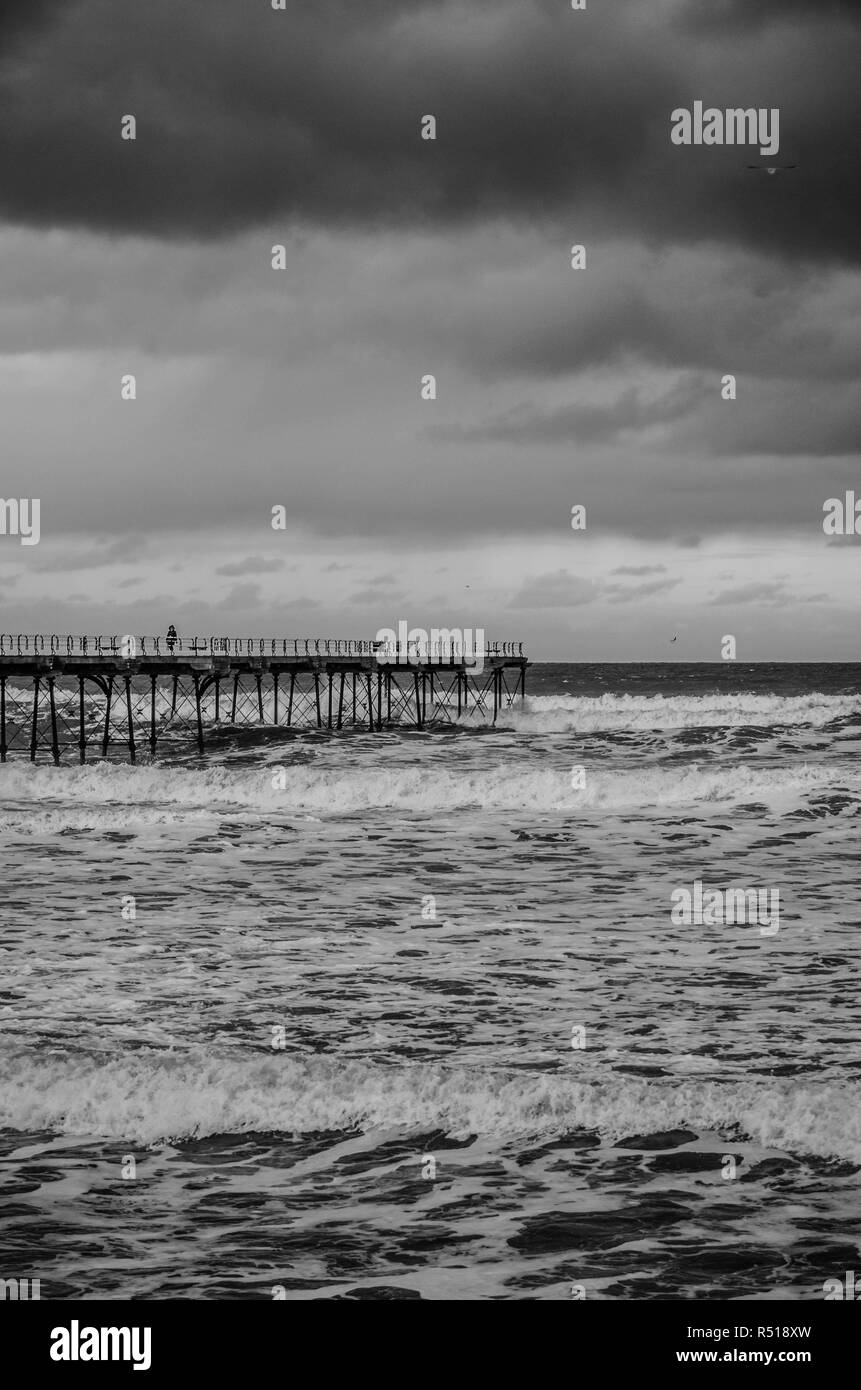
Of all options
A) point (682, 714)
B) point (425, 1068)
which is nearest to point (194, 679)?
point (682, 714)

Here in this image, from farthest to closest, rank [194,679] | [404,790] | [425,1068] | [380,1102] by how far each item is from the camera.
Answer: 1. [194,679]
2. [404,790]
3. [425,1068]
4. [380,1102]

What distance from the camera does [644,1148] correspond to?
940 cm

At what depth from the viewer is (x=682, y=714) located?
81.9 m

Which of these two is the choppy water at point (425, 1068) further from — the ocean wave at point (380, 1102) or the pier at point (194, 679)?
the pier at point (194, 679)

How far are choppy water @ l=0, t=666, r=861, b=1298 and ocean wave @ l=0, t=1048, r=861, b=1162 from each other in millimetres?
25

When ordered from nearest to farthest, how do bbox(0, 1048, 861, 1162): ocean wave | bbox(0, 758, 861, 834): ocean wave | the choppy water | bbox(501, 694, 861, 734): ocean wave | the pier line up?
the choppy water, bbox(0, 1048, 861, 1162): ocean wave, bbox(0, 758, 861, 834): ocean wave, the pier, bbox(501, 694, 861, 734): ocean wave

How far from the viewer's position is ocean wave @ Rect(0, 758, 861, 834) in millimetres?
34406

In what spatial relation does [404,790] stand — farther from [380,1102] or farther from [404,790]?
[380,1102]

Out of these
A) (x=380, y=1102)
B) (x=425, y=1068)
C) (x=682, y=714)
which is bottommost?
(x=380, y=1102)

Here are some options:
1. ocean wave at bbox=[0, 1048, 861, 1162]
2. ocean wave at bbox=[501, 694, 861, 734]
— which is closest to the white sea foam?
ocean wave at bbox=[0, 1048, 861, 1162]

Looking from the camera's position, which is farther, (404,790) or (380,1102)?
(404,790)

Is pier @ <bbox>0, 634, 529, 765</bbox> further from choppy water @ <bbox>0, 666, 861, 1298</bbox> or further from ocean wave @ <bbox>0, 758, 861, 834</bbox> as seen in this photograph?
choppy water @ <bbox>0, 666, 861, 1298</bbox>

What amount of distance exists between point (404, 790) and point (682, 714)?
159 feet
